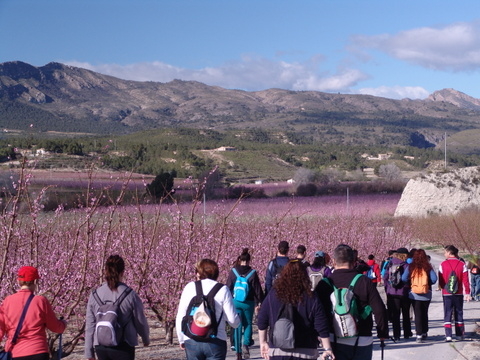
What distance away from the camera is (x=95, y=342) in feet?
22.5

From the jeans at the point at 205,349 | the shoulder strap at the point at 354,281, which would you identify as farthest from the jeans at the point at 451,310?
the jeans at the point at 205,349

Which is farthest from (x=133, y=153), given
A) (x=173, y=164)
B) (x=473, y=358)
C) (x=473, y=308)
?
(x=473, y=358)

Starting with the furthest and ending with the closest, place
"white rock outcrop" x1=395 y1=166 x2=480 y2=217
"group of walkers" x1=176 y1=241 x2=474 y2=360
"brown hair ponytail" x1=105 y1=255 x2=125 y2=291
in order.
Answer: "white rock outcrop" x1=395 y1=166 x2=480 y2=217 → "brown hair ponytail" x1=105 y1=255 x2=125 y2=291 → "group of walkers" x1=176 y1=241 x2=474 y2=360

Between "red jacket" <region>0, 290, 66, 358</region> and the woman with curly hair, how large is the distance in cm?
204

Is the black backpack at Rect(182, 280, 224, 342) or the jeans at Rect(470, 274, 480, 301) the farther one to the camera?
the jeans at Rect(470, 274, 480, 301)

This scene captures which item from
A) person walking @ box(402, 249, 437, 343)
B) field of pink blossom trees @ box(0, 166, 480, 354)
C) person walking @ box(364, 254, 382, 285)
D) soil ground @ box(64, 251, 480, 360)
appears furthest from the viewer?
person walking @ box(364, 254, 382, 285)

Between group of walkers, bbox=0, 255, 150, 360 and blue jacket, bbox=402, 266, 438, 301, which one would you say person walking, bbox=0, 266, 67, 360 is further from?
blue jacket, bbox=402, 266, 438, 301

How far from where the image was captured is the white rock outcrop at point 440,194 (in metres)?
43.8

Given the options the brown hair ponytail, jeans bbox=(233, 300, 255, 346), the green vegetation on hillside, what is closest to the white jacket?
the brown hair ponytail

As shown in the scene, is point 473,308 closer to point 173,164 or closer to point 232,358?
point 232,358

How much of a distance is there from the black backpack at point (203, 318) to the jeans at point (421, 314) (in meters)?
5.73

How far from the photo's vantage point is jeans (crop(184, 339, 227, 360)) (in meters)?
7.08

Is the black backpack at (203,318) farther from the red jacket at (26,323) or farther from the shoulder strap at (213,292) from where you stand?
the red jacket at (26,323)

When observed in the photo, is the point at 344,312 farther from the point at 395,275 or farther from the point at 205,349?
the point at 395,275
